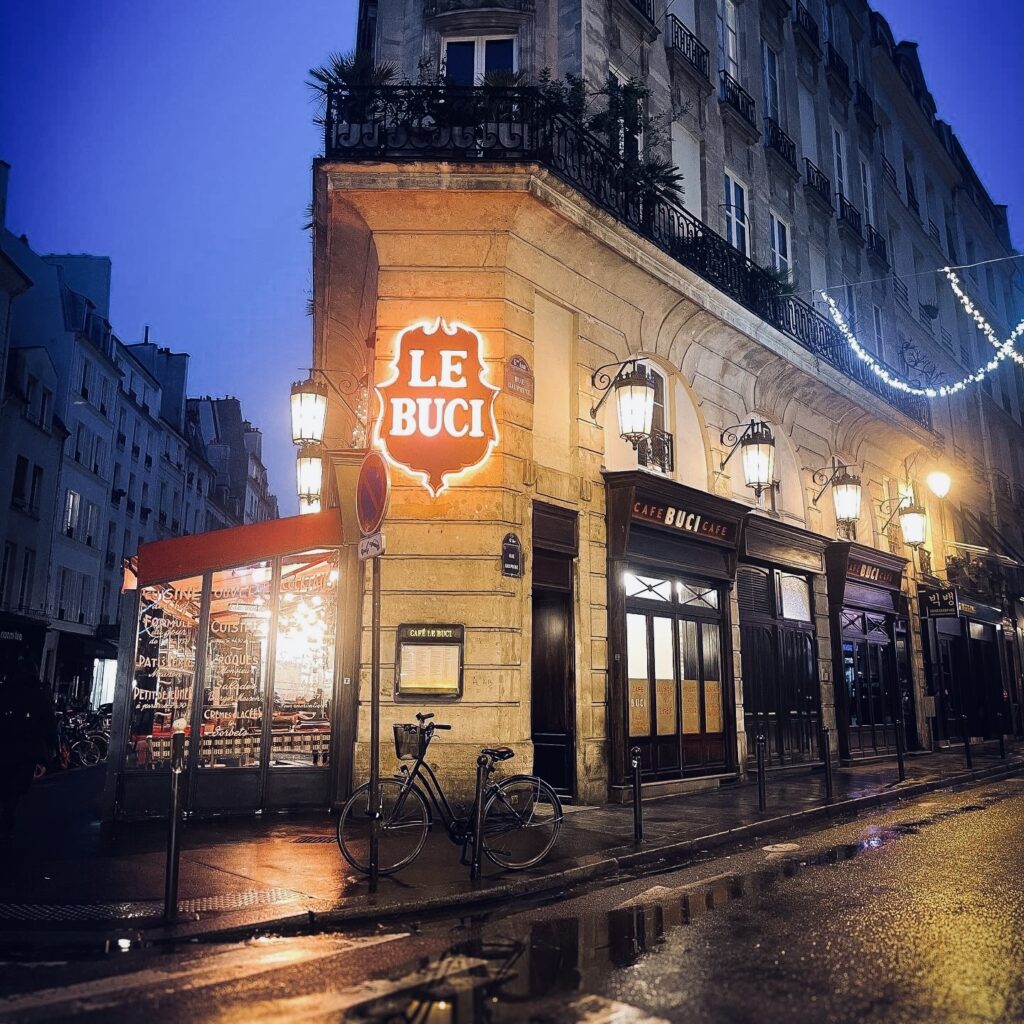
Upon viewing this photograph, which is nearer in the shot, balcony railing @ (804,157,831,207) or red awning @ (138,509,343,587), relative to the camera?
red awning @ (138,509,343,587)

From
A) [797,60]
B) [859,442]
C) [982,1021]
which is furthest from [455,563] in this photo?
[797,60]

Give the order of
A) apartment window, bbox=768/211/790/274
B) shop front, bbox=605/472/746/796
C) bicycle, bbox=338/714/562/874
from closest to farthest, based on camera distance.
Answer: bicycle, bbox=338/714/562/874 → shop front, bbox=605/472/746/796 → apartment window, bbox=768/211/790/274

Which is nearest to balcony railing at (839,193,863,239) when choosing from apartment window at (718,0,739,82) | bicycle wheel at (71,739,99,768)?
apartment window at (718,0,739,82)

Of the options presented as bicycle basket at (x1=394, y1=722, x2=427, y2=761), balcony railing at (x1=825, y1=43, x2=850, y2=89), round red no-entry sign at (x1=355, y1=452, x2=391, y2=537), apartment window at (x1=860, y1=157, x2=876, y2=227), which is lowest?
bicycle basket at (x1=394, y1=722, x2=427, y2=761)

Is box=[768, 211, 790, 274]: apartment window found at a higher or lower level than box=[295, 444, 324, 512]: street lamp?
higher

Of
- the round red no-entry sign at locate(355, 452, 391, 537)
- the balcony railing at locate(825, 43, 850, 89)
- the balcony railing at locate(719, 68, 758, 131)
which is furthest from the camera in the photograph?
the balcony railing at locate(825, 43, 850, 89)

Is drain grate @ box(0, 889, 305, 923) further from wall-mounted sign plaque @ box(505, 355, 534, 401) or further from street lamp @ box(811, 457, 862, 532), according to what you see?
street lamp @ box(811, 457, 862, 532)

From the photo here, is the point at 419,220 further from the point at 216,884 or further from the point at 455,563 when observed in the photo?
the point at 216,884

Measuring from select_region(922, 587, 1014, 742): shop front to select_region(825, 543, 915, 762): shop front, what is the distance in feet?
4.27

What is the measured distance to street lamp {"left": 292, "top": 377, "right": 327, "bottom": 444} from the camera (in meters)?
12.2

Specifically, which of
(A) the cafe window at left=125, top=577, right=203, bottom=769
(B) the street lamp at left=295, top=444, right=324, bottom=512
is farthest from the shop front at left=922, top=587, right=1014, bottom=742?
(A) the cafe window at left=125, top=577, right=203, bottom=769

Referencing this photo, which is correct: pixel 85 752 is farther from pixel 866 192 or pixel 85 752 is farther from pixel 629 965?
pixel 866 192

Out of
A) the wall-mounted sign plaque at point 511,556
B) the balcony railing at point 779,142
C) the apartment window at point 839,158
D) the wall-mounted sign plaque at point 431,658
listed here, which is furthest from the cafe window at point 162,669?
the apartment window at point 839,158

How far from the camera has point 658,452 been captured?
1302 cm
